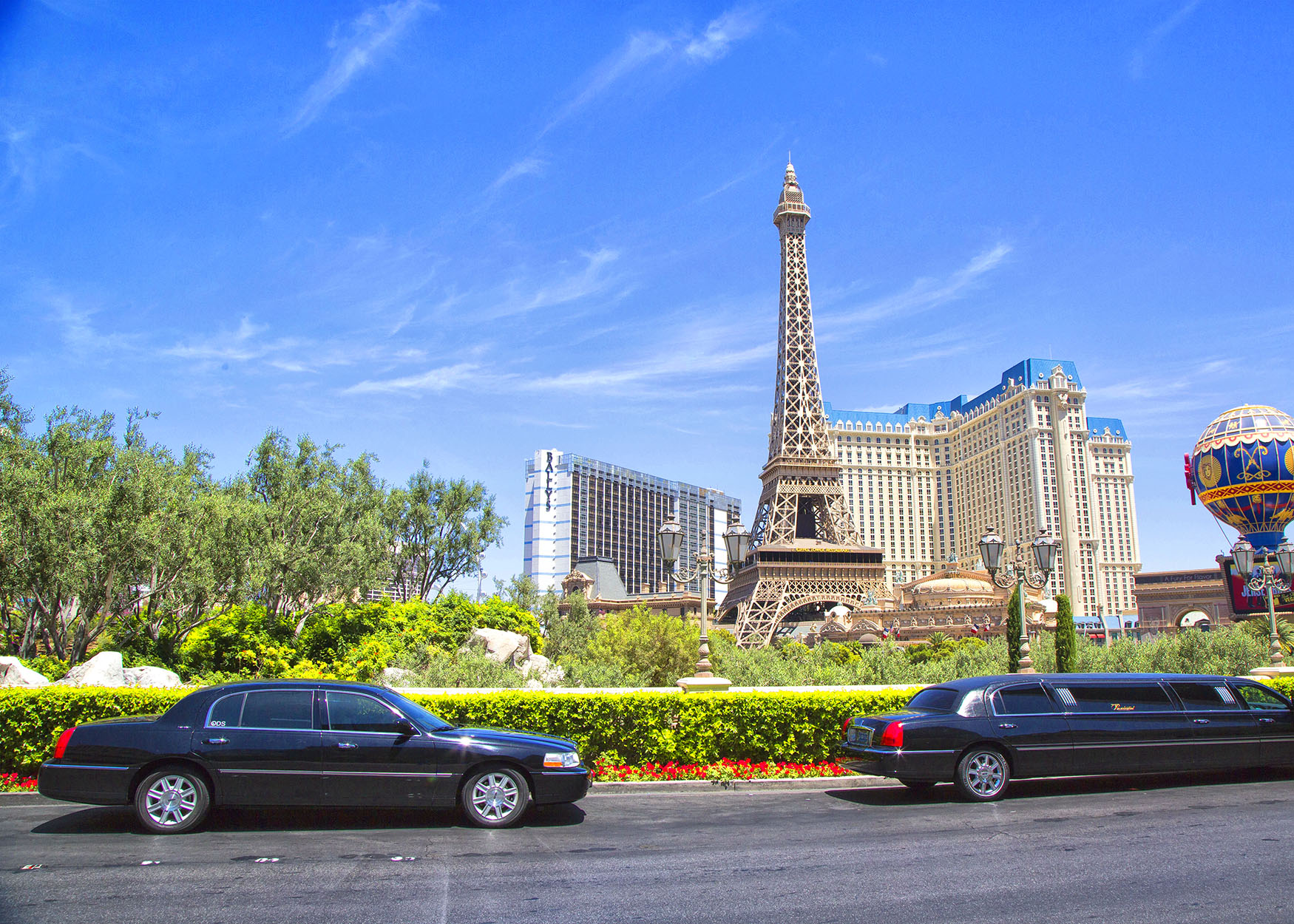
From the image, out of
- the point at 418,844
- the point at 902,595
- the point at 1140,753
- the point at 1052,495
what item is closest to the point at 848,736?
the point at 1140,753

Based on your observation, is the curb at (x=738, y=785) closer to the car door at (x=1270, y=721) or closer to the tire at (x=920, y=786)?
the tire at (x=920, y=786)

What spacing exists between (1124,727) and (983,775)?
2200 mm

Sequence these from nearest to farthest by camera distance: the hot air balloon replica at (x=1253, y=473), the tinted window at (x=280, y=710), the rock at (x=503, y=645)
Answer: the tinted window at (x=280, y=710), the rock at (x=503, y=645), the hot air balloon replica at (x=1253, y=473)

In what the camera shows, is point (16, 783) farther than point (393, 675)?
No

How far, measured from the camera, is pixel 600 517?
145500 millimetres

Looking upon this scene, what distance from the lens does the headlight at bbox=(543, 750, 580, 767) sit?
977 centimetres

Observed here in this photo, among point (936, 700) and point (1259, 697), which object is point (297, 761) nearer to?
point (936, 700)

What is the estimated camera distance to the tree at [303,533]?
27.9 metres

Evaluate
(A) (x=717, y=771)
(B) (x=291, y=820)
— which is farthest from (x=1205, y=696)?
(B) (x=291, y=820)

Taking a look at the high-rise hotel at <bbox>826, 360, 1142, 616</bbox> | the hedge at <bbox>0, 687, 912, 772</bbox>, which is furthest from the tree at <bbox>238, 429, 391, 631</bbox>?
the high-rise hotel at <bbox>826, 360, 1142, 616</bbox>

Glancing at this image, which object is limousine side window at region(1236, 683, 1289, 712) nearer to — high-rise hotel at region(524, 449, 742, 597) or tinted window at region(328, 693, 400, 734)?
tinted window at region(328, 693, 400, 734)

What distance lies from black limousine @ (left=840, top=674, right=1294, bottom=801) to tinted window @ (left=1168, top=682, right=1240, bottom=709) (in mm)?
13

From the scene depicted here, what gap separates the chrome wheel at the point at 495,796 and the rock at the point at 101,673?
1094 centimetres

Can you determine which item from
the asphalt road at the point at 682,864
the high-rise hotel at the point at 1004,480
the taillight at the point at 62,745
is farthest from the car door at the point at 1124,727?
the high-rise hotel at the point at 1004,480
